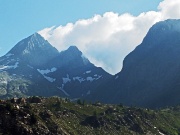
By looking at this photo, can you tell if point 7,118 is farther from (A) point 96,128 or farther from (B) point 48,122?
(A) point 96,128

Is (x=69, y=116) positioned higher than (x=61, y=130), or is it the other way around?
(x=69, y=116)

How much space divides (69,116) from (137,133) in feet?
121

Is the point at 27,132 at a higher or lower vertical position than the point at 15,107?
lower

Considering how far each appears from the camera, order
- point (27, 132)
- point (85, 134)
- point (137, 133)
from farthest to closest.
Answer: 1. point (137, 133)
2. point (85, 134)
3. point (27, 132)

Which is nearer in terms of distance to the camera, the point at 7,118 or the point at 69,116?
the point at 7,118

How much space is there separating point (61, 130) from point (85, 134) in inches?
1291

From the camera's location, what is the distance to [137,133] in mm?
199125

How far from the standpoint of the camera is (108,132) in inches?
7338

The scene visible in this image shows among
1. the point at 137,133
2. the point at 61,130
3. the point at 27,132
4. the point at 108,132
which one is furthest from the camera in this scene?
the point at 137,133

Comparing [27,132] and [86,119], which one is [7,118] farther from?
[86,119]

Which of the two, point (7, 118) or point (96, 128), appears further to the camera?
point (96, 128)

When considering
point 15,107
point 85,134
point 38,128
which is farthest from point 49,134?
point 85,134

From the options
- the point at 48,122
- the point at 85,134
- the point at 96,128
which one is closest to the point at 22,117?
the point at 48,122

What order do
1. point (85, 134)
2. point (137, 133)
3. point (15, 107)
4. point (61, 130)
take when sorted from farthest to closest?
point (137, 133) < point (85, 134) < point (61, 130) < point (15, 107)
